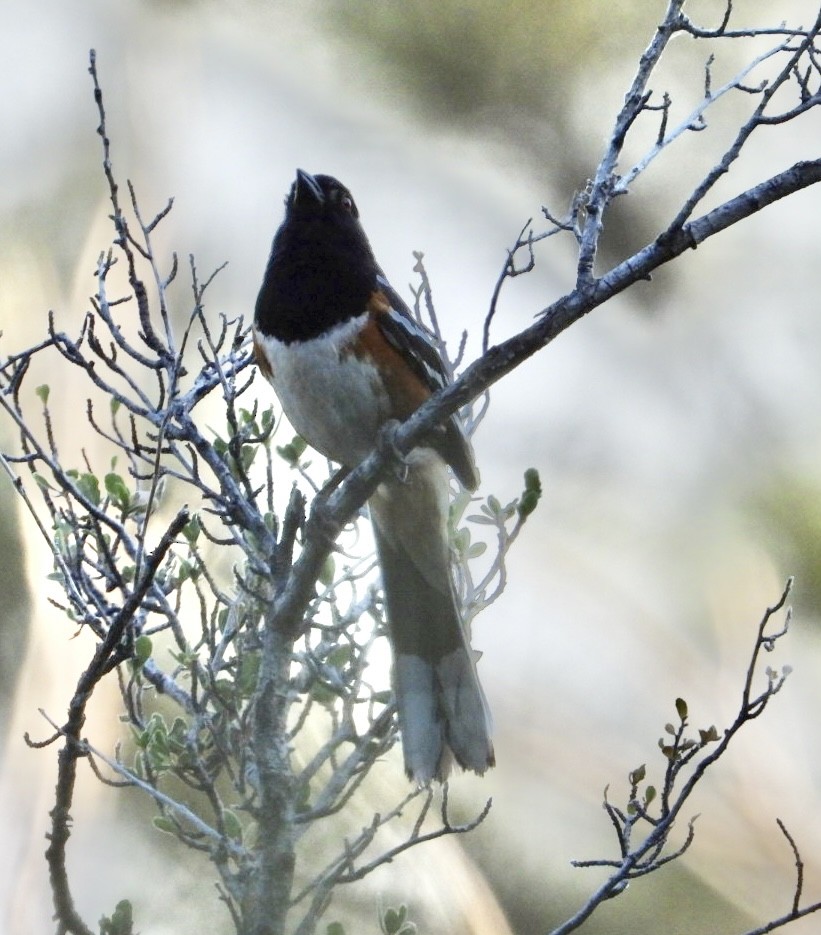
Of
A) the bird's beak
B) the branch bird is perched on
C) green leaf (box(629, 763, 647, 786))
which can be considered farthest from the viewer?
the bird's beak

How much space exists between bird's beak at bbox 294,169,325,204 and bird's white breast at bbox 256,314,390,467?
0.74 ft

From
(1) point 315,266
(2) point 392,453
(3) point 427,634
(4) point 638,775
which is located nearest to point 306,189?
(1) point 315,266

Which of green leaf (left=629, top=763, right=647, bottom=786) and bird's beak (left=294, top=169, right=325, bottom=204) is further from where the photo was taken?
bird's beak (left=294, top=169, right=325, bottom=204)

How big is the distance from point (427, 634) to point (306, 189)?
24.5 inches

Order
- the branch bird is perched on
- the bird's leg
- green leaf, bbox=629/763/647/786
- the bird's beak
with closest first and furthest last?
green leaf, bbox=629/763/647/786 → the bird's leg → the branch bird is perched on → the bird's beak

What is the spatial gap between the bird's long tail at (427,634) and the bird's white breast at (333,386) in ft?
0.28

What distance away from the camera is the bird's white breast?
1444 mm

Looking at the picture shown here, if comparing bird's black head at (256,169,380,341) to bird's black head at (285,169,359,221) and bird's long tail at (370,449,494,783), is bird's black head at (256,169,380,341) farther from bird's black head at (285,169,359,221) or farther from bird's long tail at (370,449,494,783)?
bird's long tail at (370,449,494,783)

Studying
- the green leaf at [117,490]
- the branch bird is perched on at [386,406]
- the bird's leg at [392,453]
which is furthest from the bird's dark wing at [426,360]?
the green leaf at [117,490]

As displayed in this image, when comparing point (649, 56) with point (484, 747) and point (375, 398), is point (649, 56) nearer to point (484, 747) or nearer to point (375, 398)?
point (375, 398)

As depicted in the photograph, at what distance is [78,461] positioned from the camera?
1.97m

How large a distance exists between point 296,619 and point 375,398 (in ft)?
1.09

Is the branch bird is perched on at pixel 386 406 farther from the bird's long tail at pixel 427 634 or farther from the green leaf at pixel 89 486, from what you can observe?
the green leaf at pixel 89 486

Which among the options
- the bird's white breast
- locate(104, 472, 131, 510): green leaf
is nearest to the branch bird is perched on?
the bird's white breast
